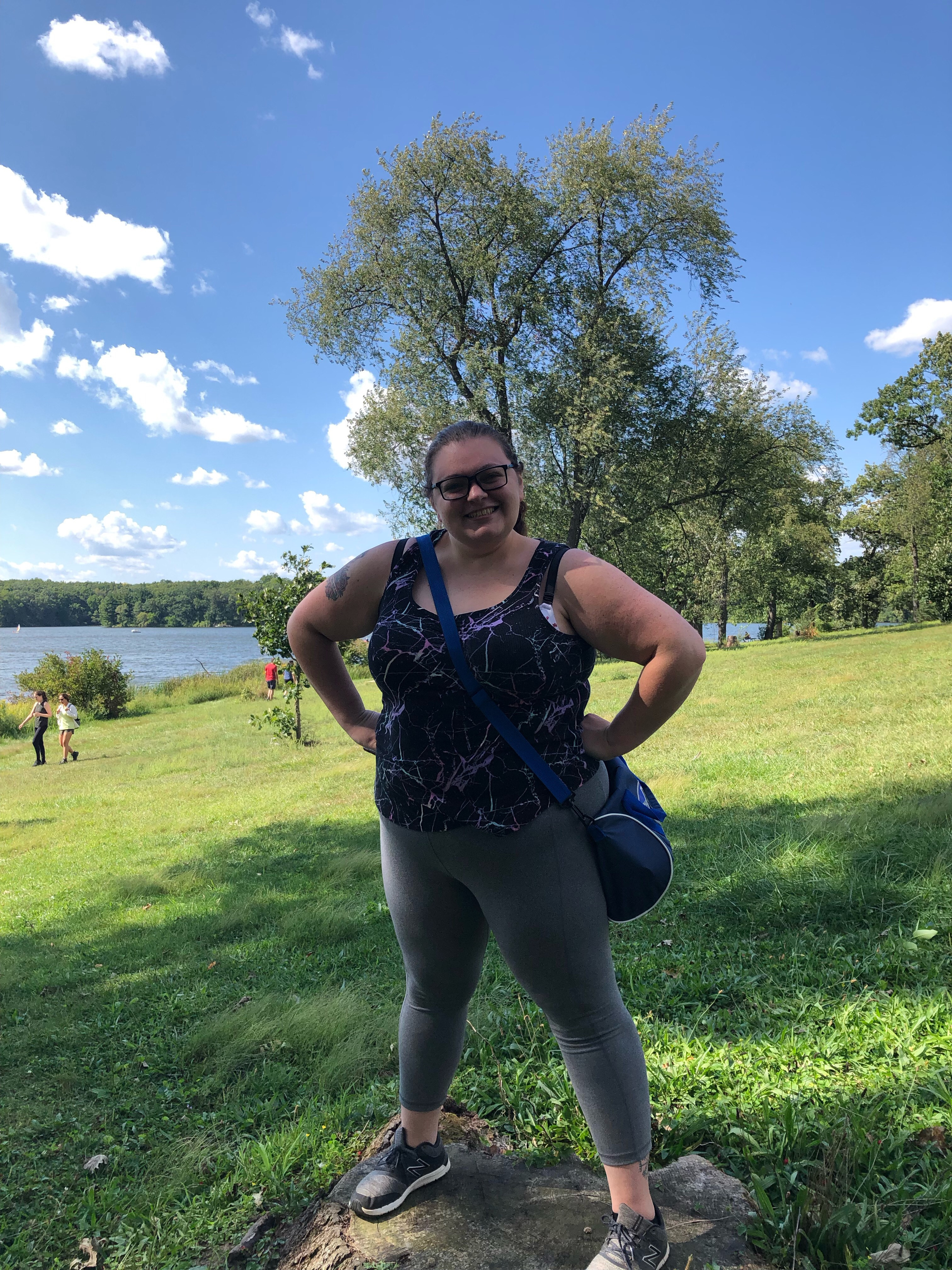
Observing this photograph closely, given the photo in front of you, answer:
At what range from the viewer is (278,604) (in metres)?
14.9

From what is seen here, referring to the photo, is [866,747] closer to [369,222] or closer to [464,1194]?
[464,1194]

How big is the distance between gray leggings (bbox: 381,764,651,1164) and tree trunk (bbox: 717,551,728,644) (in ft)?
111

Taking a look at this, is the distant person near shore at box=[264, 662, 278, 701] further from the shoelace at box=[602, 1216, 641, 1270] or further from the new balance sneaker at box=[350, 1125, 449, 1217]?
the shoelace at box=[602, 1216, 641, 1270]

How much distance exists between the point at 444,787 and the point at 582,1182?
1.38 meters

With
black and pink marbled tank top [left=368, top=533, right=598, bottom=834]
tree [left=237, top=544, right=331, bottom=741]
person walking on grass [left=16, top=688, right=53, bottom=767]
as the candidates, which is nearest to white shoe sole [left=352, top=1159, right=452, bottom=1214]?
black and pink marbled tank top [left=368, top=533, right=598, bottom=834]

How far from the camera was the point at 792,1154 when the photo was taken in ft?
7.36

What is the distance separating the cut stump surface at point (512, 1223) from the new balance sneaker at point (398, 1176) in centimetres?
4

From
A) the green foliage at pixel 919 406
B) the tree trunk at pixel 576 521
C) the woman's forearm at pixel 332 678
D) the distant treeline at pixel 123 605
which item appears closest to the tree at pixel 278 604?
the tree trunk at pixel 576 521

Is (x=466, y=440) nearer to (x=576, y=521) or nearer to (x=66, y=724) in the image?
(x=576, y=521)

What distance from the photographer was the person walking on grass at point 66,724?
57.2ft

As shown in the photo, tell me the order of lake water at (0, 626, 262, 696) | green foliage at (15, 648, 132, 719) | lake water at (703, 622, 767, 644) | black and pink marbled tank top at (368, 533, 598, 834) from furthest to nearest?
lake water at (703, 622, 767, 644) < lake water at (0, 626, 262, 696) < green foliage at (15, 648, 132, 719) < black and pink marbled tank top at (368, 533, 598, 834)

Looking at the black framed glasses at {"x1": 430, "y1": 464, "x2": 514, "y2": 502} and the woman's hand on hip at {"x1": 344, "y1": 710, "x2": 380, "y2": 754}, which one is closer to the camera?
the black framed glasses at {"x1": 430, "y1": 464, "x2": 514, "y2": 502}

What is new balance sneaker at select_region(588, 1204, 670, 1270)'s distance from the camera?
1800mm

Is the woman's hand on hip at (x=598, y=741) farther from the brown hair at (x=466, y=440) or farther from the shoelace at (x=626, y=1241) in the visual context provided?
the shoelace at (x=626, y=1241)
